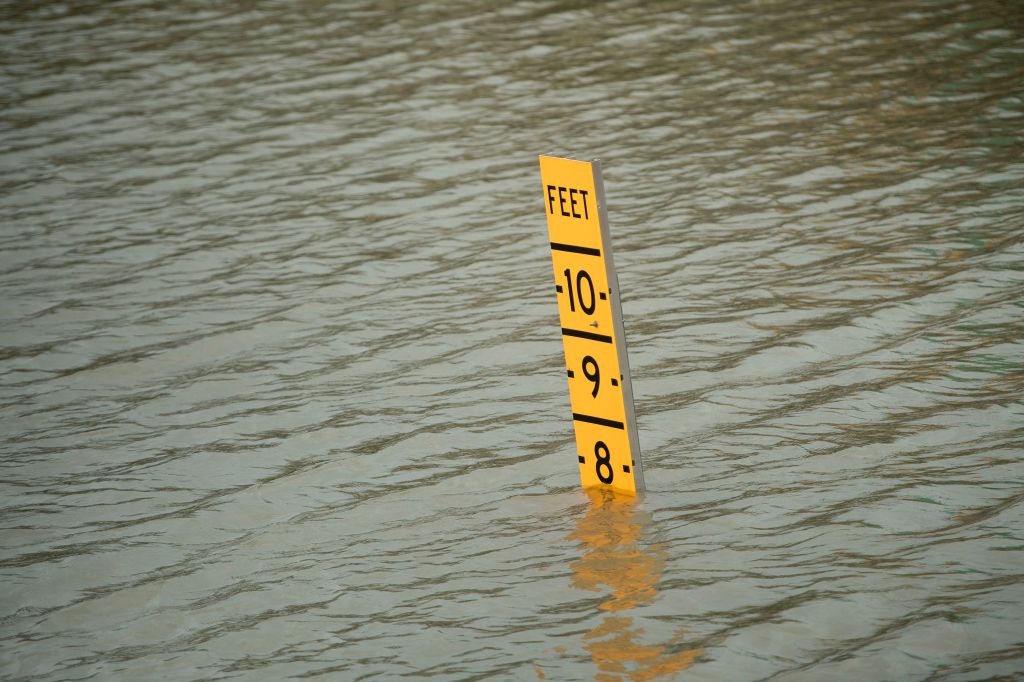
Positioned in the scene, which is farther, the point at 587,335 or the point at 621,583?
the point at 587,335

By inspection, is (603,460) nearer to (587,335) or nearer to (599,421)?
(599,421)

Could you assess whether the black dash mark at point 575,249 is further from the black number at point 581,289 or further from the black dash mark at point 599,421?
the black dash mark at point 599,421

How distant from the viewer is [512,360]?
5938 mm

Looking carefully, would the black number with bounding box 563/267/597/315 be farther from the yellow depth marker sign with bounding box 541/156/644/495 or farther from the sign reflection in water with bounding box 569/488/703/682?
the sign reflection in water with bounding box 569/488/703/682

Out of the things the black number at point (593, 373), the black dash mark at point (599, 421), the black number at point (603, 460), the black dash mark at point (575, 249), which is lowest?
the black number at point (603, 460)

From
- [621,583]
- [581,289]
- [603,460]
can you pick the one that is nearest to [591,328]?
[581,289]

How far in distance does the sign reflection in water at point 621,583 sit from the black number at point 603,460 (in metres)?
0.05

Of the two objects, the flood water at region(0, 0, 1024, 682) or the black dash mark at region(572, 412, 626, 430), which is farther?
the black dash mark at region(572, 412, 626, 430)

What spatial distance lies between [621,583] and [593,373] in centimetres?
87

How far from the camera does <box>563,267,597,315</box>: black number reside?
454 centimetres

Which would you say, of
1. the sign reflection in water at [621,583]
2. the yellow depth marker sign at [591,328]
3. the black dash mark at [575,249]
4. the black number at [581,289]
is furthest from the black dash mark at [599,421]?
the black dash mark at [575,249]

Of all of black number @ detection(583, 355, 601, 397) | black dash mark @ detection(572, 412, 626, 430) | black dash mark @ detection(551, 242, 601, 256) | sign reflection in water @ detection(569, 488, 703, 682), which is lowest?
sign reflection in water @ detection(569, 488, 703, 682)

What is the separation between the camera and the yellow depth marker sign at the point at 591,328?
14.6 feet

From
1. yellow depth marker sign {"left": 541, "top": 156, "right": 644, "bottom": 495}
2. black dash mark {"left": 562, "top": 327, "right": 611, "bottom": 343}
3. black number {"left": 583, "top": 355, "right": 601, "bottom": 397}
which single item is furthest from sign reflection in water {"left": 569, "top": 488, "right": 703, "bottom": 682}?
black dash mark {"left": 562, "top": 327, "right": 611, "bottom": 343}
